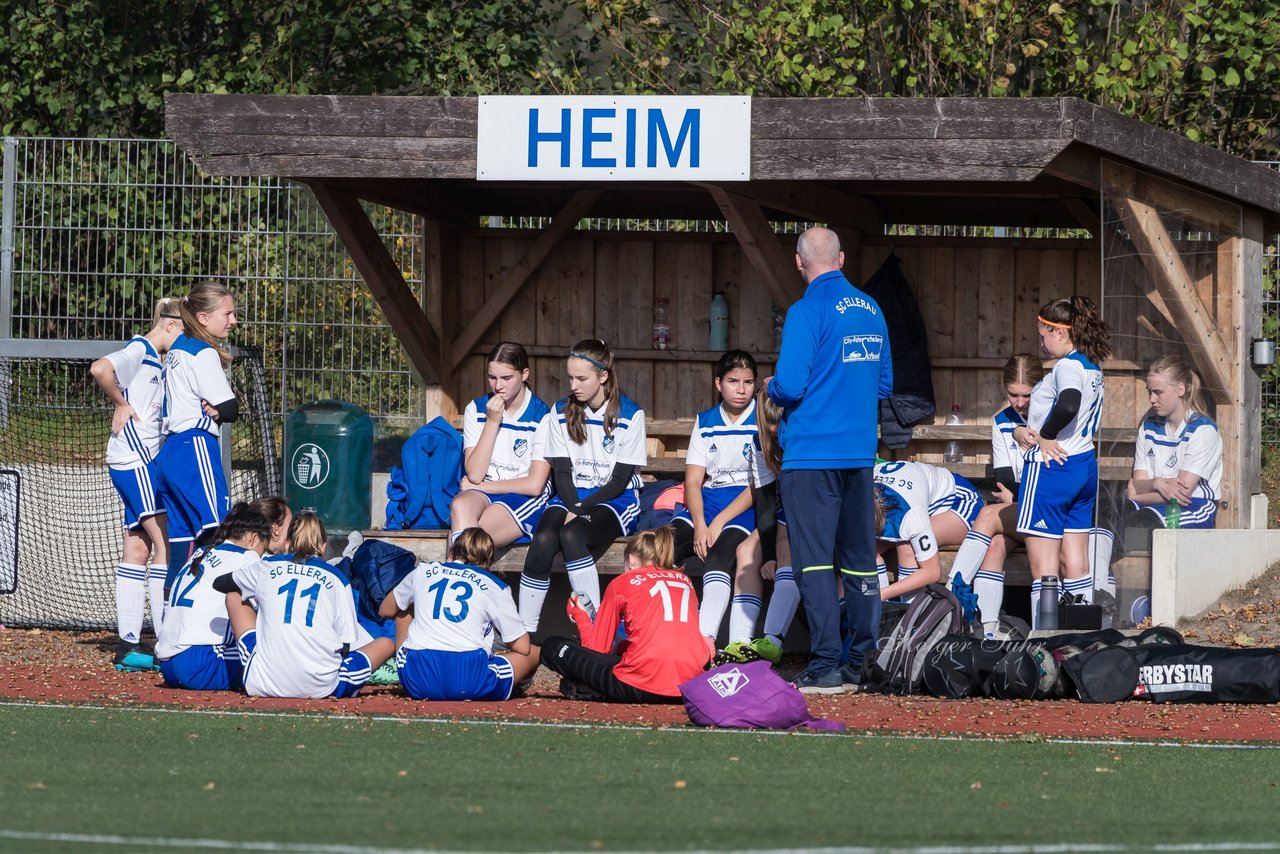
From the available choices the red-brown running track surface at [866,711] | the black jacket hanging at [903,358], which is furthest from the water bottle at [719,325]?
the red-brown running track surface at [866,711]

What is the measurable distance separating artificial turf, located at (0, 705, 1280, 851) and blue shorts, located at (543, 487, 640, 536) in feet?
7.97

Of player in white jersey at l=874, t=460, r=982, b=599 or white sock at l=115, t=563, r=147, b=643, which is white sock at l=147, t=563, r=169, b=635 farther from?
player in white jersey at l=874, t=460, r=982, b=599

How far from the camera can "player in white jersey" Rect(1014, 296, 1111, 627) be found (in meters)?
8.22

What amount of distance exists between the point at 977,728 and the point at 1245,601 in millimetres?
2789

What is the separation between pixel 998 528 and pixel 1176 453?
1015 mm

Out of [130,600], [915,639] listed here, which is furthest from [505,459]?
[915,639]

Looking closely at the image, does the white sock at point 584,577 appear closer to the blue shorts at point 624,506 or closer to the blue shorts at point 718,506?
the blue shorts at point 624,506

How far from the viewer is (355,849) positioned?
13.0ft

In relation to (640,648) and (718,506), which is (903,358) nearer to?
(718,506)

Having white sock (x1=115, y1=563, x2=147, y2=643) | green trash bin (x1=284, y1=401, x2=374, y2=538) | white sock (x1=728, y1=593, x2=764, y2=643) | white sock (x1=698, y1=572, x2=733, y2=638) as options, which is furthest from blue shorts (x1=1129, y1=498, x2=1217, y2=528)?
white sock (x1=115, y1=563, x2=147, y2=643)

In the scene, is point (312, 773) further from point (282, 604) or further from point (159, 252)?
point (159, 252)

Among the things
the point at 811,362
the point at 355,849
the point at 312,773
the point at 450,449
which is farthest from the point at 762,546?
the point at 355,849

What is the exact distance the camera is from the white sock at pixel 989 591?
27.3 feet

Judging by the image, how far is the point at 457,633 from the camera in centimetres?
698
